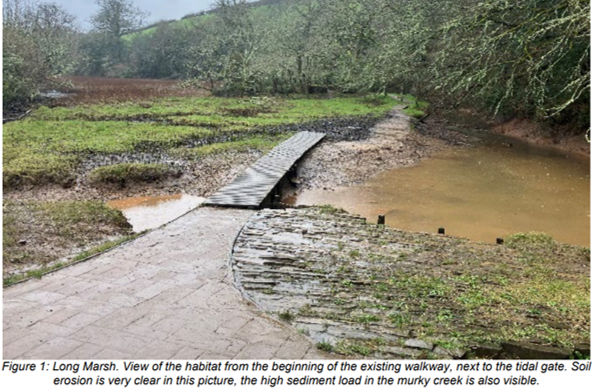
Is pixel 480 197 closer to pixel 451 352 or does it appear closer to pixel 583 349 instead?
pixel 583 349

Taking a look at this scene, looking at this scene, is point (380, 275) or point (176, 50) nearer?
point (380, 275)

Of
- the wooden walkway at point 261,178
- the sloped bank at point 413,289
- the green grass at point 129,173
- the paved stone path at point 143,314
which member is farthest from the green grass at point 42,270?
the green grass at point 129,173

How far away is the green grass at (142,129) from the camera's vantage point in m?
12.6

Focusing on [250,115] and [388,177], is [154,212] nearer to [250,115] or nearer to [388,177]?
[388,177]

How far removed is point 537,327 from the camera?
4531 mm

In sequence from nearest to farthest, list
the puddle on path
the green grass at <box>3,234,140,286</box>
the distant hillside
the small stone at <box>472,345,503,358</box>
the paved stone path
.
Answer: the paved stone path, the small stone at <box>472,345,503,358</box>, the green grass at <box>3,234,140,286</box>, the puddle on path, the distant hillside

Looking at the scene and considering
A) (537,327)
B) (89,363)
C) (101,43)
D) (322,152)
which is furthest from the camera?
(101,43)

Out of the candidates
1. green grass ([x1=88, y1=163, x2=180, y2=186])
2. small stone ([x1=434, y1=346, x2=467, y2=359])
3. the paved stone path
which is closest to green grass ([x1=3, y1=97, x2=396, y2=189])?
green grass ([x1=88, y1=163, x2=180, y2=186])

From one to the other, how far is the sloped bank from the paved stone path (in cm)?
34

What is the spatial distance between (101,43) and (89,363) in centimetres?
4932

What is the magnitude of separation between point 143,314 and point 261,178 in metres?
6.72

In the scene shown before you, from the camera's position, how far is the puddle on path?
974 cm

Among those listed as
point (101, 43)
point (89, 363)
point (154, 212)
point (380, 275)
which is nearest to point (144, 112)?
point (154, 212)

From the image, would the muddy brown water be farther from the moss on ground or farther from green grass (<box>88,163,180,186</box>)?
the moss on ground
